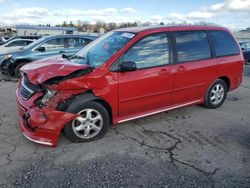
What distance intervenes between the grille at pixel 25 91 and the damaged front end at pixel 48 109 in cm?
9

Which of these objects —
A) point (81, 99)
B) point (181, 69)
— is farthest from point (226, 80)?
point (81, 99)

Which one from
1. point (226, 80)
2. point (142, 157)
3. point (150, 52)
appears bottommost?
point (142, 157)

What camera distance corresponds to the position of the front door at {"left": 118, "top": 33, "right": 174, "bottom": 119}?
436 centimetres

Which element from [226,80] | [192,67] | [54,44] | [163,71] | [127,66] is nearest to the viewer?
[127,66]

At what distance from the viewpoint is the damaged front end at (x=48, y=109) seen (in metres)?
3.77

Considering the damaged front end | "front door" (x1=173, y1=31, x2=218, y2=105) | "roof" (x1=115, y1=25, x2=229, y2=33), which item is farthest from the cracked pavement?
"roof" (x1=115, y1=25, x2=229, y2=33)

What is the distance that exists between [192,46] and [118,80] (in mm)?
1812

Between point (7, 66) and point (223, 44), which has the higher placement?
point (223, 44)

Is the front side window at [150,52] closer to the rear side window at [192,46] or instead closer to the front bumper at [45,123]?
the rear side window at [192,46]

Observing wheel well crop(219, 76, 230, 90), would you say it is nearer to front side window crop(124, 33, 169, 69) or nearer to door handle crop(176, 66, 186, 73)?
door handle crop(176, 66, 186, 73)

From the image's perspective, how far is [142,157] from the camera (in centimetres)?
373

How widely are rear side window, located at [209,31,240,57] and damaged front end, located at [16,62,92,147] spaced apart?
296cm

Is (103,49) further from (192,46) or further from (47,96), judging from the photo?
(192,46)

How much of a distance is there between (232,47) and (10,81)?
6.72m
